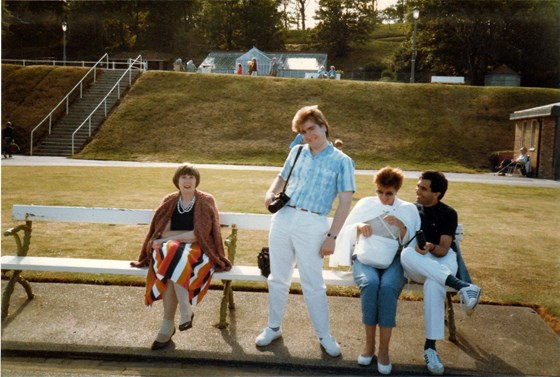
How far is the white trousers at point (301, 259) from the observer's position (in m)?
4.27

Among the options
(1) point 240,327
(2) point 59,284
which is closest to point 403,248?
(1) point 240,327

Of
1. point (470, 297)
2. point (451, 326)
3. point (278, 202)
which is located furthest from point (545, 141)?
point (278, 202)

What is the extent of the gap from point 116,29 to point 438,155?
48.4 m

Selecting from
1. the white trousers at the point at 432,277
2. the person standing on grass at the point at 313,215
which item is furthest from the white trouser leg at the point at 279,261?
the white trousers at the point at 432,277

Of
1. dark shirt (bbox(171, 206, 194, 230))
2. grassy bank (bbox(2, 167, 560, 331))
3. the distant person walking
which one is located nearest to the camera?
dark shirt (bbox(171, 206, 194, 230))

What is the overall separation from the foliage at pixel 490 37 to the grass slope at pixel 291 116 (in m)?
20.1

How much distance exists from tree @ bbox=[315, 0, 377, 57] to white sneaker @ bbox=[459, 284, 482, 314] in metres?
74.4

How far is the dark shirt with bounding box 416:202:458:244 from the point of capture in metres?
4.59

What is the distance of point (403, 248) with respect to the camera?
4535 millimetres

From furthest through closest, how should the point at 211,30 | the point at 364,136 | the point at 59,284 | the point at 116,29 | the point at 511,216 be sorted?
the point at 211,30 → the point at 116,29 → the point at 364,136 → the point at 511,216 → the point at 59,284

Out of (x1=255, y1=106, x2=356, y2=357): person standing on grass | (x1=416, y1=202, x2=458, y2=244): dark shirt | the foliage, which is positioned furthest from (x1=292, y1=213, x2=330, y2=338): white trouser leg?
the foliage

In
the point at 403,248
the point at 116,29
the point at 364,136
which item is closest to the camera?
the point at 403,248

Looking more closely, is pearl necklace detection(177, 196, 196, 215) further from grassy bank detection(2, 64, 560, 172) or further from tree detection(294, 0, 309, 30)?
tree detection(294, 0, 309, 30)

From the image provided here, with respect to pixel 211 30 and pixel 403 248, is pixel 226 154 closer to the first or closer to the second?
pixel 403 248
